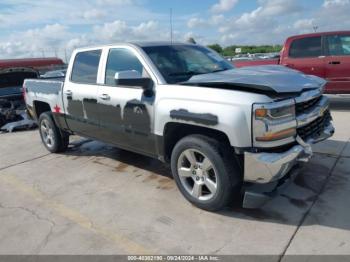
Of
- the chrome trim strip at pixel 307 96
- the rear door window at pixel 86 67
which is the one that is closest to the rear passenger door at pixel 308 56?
the chrome trim strip at pixel 307 96

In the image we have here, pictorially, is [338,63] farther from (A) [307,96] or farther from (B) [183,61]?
(A) [307,96]

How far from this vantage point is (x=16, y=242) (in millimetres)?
3762

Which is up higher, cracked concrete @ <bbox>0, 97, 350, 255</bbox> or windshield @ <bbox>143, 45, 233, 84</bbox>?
windshield @ <bbox>143, 45, 233, 84</bbox>

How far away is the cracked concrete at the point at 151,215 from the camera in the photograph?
3461 mm

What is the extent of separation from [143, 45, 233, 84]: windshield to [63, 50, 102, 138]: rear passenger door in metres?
1.06

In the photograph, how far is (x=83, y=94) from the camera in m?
5.52

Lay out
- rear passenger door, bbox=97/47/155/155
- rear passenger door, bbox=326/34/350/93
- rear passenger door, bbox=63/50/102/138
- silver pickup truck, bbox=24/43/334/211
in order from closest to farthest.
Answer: silver pickup truck, bbox=24/43/334/211 → rear passenger door, bbox=97/47/155/155 → rear passenger door, bbox=63/50/102/138 → rear passenger door, bbox=326/34/350/93

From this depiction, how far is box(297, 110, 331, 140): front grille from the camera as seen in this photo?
12.8 ft

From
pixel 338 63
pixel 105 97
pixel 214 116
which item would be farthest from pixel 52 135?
pixel 338 63

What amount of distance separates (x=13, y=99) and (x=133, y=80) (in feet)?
23.7

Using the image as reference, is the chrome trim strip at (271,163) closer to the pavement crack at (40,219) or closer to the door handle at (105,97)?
the pavement crack at (40,219)

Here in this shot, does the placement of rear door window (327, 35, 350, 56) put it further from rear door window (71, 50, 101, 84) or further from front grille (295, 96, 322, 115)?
rear door window (71, 50, 101, 84)

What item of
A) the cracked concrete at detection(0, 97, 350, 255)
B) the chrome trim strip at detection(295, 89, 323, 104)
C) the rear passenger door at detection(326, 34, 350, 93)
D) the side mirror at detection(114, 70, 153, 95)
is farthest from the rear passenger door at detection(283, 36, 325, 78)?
the side mirror at detection(114, 70, 153, 95)

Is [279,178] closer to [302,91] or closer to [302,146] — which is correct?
[302,146]
